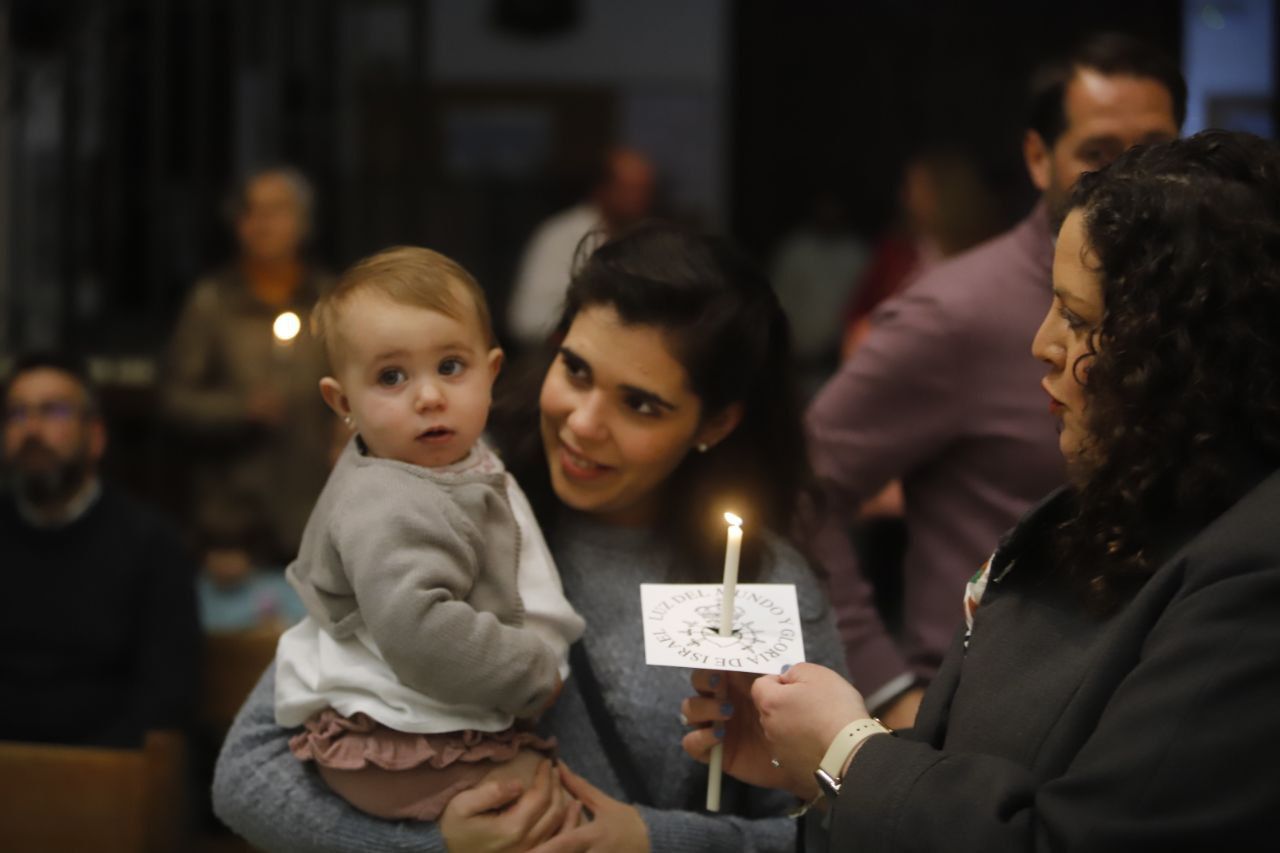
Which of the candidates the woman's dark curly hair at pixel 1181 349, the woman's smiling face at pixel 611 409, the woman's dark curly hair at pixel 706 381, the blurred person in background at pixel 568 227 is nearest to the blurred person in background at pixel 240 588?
the blurred person in background at pixel 568 227

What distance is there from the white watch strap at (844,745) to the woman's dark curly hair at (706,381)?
27.1 inches

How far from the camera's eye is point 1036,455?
294cm

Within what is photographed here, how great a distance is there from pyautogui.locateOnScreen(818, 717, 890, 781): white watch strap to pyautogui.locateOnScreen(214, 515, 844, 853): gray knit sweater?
0.50 m

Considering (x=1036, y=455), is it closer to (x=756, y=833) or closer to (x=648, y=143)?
(x=756, y=833)

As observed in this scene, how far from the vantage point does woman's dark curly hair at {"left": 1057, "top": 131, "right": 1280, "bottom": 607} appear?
1671 mm

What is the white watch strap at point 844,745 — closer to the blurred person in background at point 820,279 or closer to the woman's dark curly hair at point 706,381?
the woman's dark curly hair at point 706,381

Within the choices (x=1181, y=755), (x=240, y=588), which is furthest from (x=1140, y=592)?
(x=240, y=588)

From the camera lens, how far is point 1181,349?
66.1 inches

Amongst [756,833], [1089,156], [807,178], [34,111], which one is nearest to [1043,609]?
[756,833]

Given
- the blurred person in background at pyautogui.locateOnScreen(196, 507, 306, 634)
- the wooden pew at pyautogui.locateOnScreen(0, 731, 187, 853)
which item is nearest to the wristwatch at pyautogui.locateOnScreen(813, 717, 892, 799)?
the wooden pew at pyautogui.locateOnScreen(0, 731, 187, 853)

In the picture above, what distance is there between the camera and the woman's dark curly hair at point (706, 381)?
8.34 ft

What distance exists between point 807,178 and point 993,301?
20.8 feet

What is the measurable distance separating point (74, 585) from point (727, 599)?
8.38 ft

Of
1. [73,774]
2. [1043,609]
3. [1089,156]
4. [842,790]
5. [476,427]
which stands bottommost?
[73,774]
